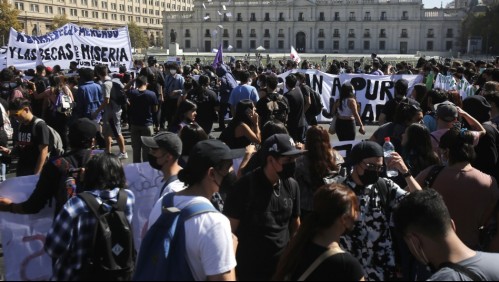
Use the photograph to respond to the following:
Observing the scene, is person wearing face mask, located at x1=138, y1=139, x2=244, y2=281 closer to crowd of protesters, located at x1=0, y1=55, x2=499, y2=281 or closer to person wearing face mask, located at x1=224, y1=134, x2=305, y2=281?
crowd of protesters, located at x1=0, y1=55, x2=499, y2=281

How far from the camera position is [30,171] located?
201 inches

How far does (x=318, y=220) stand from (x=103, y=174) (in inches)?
50.6

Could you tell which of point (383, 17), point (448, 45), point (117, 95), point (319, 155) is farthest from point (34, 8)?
point (319, 155)

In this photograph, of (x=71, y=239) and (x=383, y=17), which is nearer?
(x=71, y=239)

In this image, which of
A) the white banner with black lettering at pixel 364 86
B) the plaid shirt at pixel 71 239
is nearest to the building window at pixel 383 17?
the white banner with black lettering at pixel 364 86

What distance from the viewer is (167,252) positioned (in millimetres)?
2326

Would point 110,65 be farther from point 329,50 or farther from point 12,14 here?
point 329,50

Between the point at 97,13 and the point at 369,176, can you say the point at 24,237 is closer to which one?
the point at 369,176

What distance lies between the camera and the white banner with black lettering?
12.8m

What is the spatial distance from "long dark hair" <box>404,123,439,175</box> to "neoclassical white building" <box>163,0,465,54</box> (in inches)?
3617

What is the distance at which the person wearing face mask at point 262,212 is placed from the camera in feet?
10.7

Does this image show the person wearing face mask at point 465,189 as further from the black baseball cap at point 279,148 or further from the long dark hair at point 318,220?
the long dark hair at point 318,220

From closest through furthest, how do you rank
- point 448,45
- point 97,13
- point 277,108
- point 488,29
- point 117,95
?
1. point 277,108
2. point 117,95
3. point 488,29
4. point 448,45
5. point 97,13

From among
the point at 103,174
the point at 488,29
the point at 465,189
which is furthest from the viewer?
the point at 488,29
